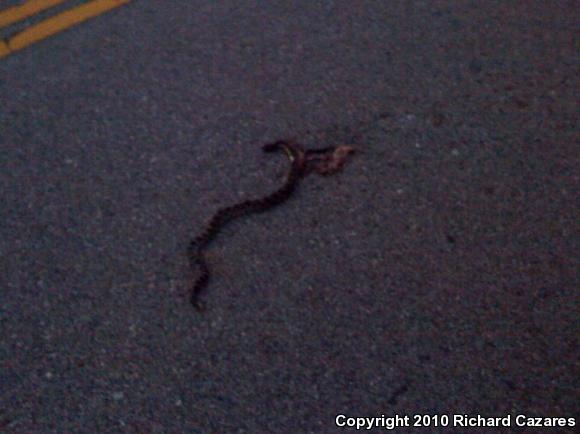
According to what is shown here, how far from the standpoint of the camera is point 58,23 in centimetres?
587

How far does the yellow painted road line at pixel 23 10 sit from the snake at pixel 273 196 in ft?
7.64

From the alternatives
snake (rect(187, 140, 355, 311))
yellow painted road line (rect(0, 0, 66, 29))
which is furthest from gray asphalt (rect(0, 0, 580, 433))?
yellow painted road line (rect(0, 0, 66, 29))

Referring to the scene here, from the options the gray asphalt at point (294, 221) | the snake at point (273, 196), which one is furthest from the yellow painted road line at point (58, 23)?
the snake at point (273, 196)

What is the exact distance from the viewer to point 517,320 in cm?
346

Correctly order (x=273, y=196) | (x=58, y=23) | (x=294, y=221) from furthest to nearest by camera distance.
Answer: (x=58, y=23) → (x=273, y=196) → (x=294, y=221)

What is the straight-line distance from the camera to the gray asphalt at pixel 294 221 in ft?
11.1

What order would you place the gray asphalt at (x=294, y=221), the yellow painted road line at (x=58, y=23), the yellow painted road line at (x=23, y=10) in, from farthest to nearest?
1. the yellow painted road line at (x=23, y=10)
2. the yellow painted road line at (x=58, y=23)
3. the gray asphalt at (x=294, y=221)

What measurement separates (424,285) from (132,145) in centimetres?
177

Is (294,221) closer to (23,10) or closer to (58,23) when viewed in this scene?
(58,23)

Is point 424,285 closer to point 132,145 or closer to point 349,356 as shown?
point 349,356

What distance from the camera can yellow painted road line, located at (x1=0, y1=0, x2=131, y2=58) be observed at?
5.75m

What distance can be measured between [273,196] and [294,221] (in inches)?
7.3

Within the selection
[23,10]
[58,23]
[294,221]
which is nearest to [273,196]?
[294,221]

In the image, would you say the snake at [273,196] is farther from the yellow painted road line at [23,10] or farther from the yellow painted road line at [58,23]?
the yellow painted road line at [23,10]
